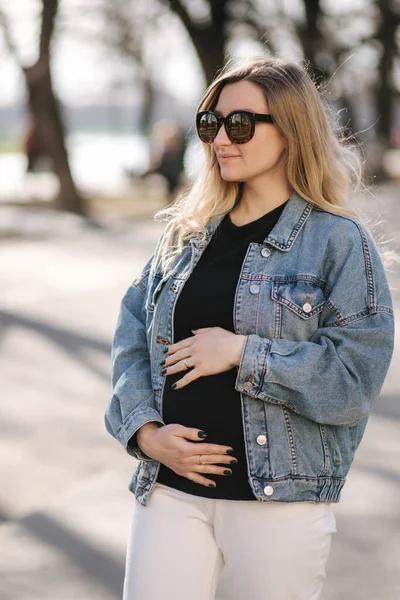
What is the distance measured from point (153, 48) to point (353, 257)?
39.3 m

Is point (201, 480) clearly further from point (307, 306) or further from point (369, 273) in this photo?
point (369, 273)

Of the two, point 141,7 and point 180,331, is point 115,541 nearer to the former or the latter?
point 180,331

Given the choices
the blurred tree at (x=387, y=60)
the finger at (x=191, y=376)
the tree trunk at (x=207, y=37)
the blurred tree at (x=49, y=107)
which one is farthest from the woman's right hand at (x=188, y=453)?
the blurred tree at (x=387, y=60)

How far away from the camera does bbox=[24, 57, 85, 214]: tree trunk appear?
17.1 m

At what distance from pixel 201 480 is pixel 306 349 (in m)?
0.41

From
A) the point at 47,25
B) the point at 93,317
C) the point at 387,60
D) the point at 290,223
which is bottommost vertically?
the point at 93,317

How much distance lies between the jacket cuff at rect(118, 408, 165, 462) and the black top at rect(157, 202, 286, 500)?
34 mm

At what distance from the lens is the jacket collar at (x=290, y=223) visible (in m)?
2.29

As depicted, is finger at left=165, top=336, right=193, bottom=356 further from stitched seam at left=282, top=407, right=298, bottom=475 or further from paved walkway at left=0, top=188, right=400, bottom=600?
paved walkway at left=0, top=188, right=400, bottom=600

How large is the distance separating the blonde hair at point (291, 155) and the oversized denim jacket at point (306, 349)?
7cm

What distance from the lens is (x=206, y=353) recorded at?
87.4 inches

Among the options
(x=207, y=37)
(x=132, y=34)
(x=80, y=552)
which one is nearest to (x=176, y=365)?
(x=80, y=552)

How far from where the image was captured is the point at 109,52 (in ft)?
138

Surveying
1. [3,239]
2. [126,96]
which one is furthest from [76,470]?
[126,96]
